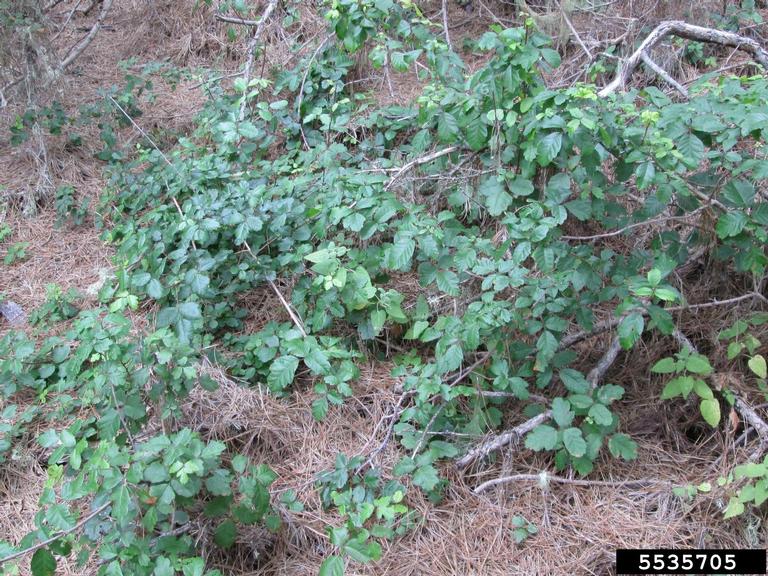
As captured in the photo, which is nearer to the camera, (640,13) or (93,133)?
(640,13)

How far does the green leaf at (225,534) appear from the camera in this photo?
2.29 metres

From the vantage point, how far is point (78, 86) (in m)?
5.22

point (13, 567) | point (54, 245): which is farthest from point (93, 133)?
point (13, 567)

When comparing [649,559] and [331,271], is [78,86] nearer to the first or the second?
[331,271]

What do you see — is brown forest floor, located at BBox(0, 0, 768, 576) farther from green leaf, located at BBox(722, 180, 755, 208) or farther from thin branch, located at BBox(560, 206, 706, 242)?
green leaf, located at BBox(722, 180, 755, 208)

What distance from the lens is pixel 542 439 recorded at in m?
2.52

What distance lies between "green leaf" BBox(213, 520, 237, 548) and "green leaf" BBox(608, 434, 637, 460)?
142cm

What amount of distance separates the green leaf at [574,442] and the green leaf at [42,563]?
1.80m

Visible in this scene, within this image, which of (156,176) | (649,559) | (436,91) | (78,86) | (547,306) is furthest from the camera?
(78,86)

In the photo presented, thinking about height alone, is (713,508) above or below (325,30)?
below

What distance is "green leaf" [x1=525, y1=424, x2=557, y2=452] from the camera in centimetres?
250

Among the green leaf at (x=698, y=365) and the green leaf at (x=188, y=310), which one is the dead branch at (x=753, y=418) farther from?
the green leaf at (x=188, y=310)

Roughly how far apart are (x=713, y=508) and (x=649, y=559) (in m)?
0.32

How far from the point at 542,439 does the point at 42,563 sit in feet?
5.74
